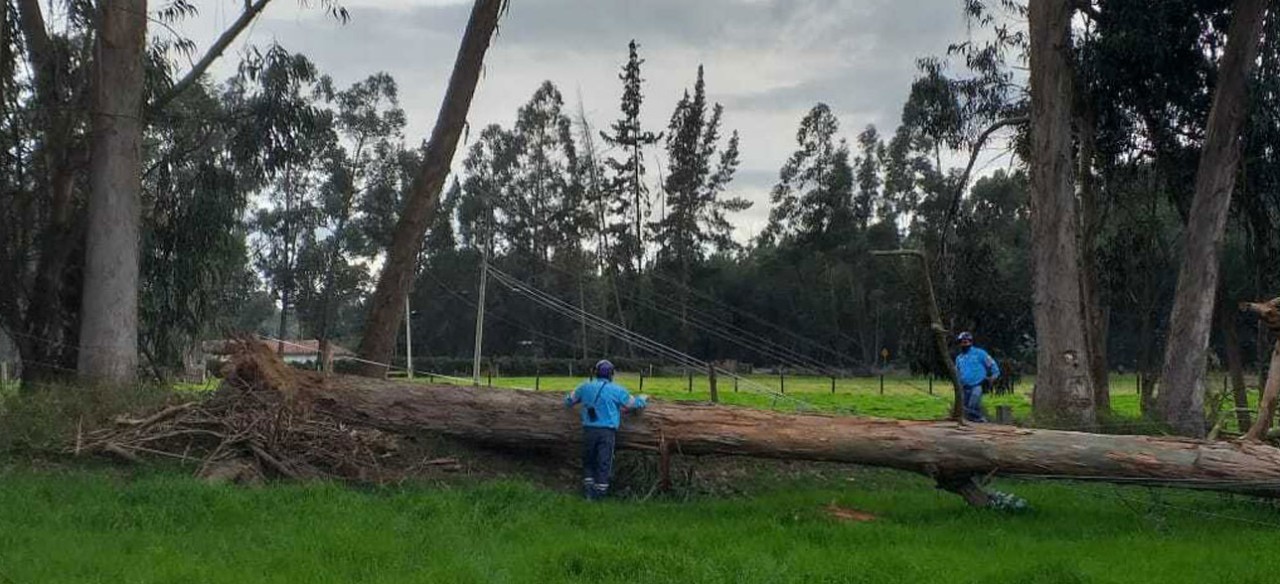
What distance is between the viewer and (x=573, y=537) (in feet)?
27.8

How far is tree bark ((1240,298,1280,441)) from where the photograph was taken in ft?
32.6

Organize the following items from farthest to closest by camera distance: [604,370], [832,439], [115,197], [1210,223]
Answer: [1210,223]
[115,197]
[604,370]
[832,439]

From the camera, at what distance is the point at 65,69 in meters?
17.5

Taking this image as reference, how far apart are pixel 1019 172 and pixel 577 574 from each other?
71.2ft

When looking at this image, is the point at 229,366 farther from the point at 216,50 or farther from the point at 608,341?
the point at 608,341

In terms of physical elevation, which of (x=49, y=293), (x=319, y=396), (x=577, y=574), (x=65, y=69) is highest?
(x=65, y=69)

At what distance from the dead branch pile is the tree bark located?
7.85 meters

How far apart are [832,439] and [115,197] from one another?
10.5 m

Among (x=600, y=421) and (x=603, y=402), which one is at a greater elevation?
(x=603, y=402)

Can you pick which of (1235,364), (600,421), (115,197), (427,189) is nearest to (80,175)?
(115,197)

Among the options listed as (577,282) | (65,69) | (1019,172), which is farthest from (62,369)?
(577,282)

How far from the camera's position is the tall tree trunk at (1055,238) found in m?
17.3

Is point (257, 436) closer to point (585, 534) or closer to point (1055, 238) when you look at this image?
point (585, 534)

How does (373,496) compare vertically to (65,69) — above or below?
below
